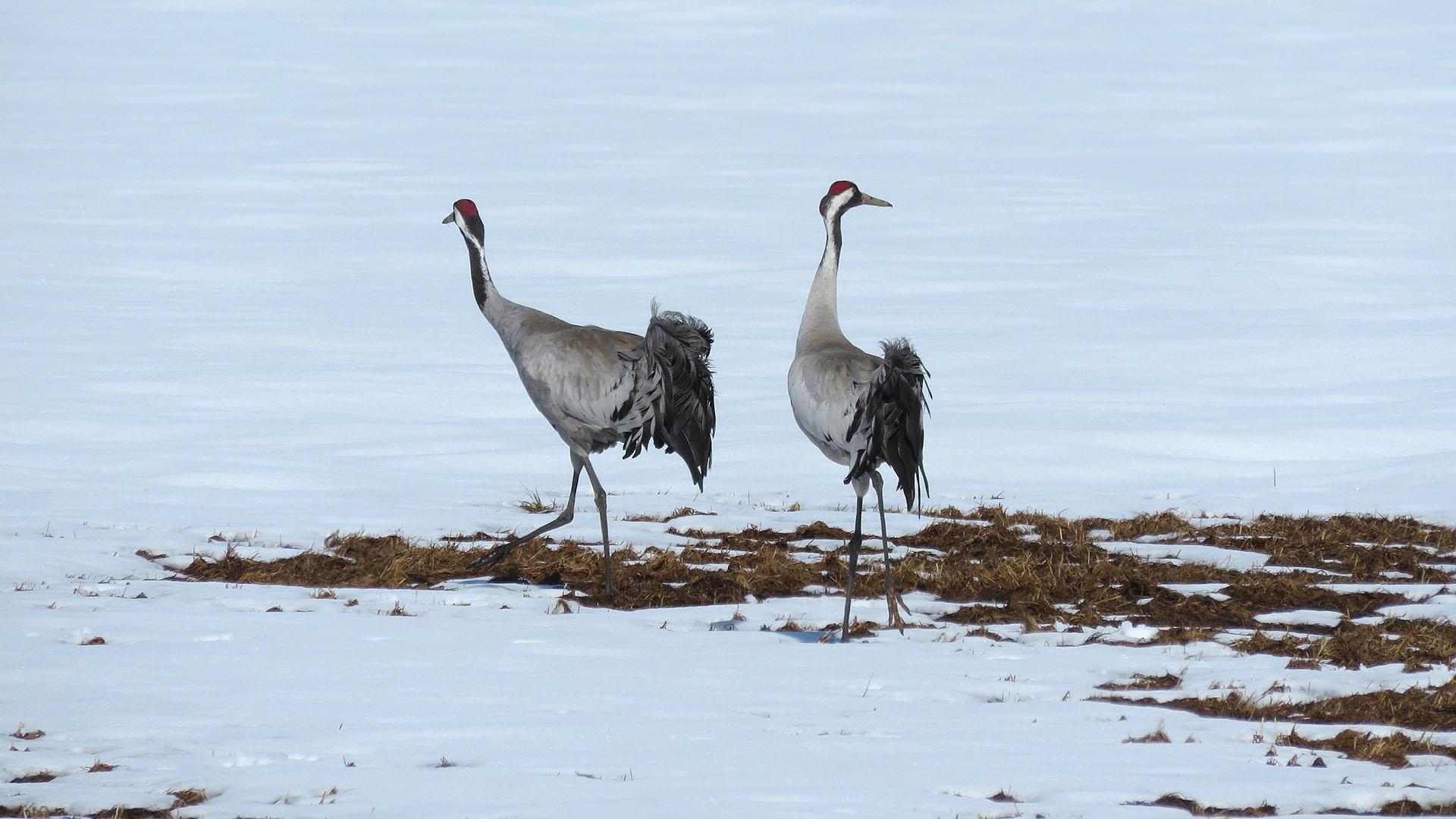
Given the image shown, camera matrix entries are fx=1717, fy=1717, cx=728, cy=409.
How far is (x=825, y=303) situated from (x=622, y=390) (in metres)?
1.20

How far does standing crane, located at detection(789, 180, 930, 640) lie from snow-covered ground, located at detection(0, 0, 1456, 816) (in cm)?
64

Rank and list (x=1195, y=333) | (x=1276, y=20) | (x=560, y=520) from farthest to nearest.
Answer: (x=1276, y=20) < (x=1195, y=333) < (x=560, y=520)

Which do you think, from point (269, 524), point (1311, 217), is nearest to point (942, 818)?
point (269, 524)

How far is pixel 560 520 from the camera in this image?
9.42m

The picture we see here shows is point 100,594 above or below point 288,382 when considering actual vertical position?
below

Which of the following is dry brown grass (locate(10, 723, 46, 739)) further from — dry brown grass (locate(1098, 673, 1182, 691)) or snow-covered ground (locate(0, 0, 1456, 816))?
dry brown grass (locate(1098, 673, 1182, 691))

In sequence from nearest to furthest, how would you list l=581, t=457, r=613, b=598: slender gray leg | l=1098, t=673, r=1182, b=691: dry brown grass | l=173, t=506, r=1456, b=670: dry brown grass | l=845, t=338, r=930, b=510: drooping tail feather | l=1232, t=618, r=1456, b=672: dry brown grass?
l=1098, t=673, r=1182, b=691: dry brown grass, l=1232, t=618, r=1456, b=672: dry brown grass, l=845, t=338, r=930, b=510: drooping tail feather, l=173, t=506, r=1456, b=670: dry brown grass, l=581, t=457, r=613, b=598: slender gray leg

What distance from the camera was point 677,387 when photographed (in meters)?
9.29

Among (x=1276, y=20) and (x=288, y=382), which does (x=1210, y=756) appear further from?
(x=1276, y=20)

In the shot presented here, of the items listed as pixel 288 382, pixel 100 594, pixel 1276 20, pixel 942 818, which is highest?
pixel 1276 20

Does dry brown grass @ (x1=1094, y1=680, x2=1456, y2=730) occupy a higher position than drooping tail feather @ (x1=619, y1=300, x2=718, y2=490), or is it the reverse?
drooping tail feather @ (x1=619, y1=300, x2=718, y2=490)

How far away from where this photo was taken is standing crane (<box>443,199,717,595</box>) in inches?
364

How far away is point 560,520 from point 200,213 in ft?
80.1

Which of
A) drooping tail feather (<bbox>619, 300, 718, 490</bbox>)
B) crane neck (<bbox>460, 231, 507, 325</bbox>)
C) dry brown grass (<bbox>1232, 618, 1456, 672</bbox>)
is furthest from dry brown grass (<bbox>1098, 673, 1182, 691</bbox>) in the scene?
crane neck (<bbox>460, 231, 507, 325</bbox>)
